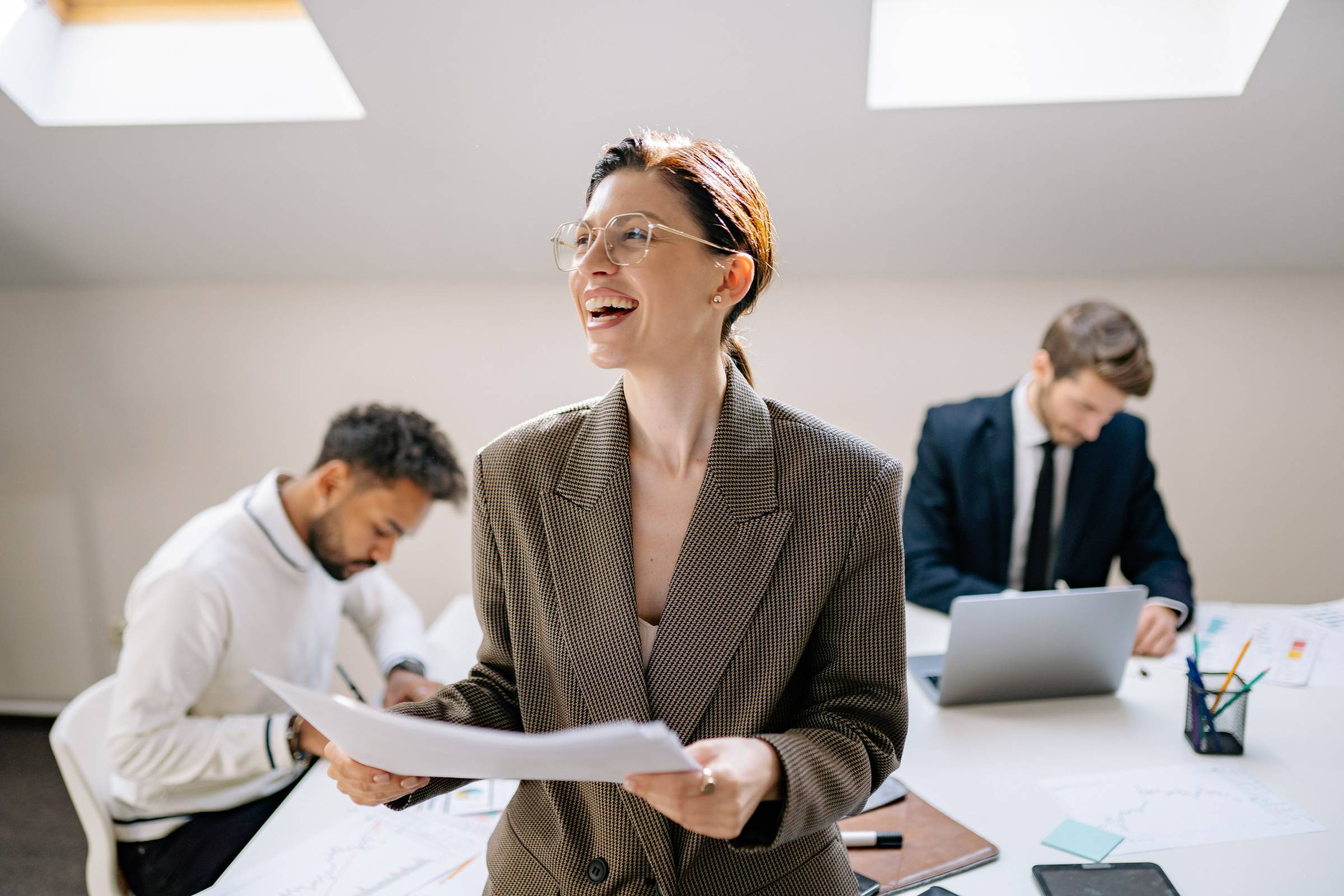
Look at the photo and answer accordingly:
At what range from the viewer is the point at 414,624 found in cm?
244

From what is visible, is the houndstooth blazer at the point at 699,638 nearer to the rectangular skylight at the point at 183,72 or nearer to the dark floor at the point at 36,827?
the rectangular skylight at the point at 183,72

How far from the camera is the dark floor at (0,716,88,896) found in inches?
103

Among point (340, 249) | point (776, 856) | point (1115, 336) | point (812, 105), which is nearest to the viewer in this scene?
point (776, 856)

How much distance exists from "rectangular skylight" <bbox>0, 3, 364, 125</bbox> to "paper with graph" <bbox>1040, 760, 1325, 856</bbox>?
243 centimetres

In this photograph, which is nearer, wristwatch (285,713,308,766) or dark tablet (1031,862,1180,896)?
dark tablet (1031,862,1180,896)

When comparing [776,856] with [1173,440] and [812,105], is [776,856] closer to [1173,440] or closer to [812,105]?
[812,105]

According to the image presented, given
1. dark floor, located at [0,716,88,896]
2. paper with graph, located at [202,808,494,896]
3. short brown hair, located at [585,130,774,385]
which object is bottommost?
dark floor, located at [0,716,88,896]

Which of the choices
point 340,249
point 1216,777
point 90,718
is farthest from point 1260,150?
point 90,718

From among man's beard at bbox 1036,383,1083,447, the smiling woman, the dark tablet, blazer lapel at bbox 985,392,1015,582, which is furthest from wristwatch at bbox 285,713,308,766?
man's beard at bbox 1036,383,1083,447

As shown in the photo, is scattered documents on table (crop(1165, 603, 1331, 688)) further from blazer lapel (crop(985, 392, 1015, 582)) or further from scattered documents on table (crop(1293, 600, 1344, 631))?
blazer lapel (crop(985, 392, 1015, 582))

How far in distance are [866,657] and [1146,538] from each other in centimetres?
188

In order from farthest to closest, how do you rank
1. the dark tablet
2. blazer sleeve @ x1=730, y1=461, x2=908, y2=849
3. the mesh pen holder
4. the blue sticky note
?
1. the mesh pen holder
2. the blue sticky note
3. the dark tablet
4. blazer sleeve @ x1=730, y1=461, x2=908, y2=849

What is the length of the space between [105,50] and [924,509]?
2.65 meters

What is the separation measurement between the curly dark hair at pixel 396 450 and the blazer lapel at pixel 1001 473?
1.40 m
